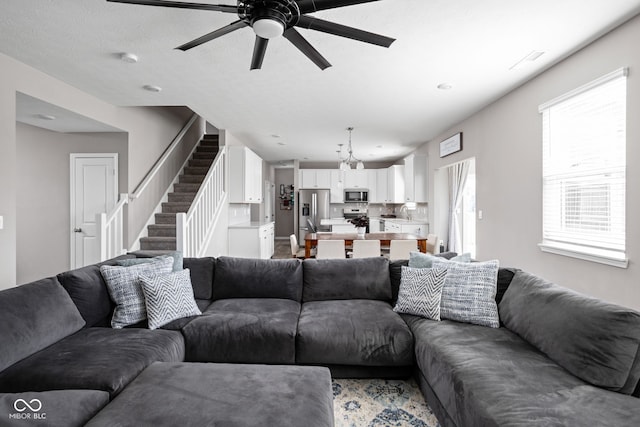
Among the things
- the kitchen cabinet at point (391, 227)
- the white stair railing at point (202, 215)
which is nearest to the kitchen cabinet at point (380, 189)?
the kitchen cabinet at point (391, 227)

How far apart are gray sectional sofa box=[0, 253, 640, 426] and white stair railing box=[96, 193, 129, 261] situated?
5.84 ft

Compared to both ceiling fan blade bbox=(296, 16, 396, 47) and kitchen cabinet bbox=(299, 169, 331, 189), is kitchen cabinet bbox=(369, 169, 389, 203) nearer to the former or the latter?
kitchen cabinet bbox=(299, 169, 331, 189)

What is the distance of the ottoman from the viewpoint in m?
1.22

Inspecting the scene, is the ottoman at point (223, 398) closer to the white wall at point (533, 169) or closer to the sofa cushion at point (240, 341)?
the sofa cushion at point (240, 341)

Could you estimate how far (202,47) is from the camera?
2.86m

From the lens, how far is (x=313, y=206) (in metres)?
9.22

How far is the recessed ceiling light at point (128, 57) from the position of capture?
9.82 ft

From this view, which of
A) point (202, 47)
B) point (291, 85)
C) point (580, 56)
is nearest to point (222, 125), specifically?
point (291, 85)

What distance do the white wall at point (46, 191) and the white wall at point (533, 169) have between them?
5.24 m

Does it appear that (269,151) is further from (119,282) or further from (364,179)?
(119,282)

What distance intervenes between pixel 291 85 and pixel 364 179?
5808mm

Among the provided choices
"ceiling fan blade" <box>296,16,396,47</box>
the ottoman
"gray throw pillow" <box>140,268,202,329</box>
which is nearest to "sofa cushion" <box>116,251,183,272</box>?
"gray throw pillow" <box>140,268,202,329</box>

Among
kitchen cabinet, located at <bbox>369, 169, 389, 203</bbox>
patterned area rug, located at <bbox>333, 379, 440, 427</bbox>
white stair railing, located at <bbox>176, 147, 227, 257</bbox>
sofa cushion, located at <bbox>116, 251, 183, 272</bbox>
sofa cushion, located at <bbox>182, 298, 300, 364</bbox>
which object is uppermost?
kitchen cabinet, located at <bbox>369, 169, 389, 203</bbox>

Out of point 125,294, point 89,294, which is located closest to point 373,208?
point 125,294
